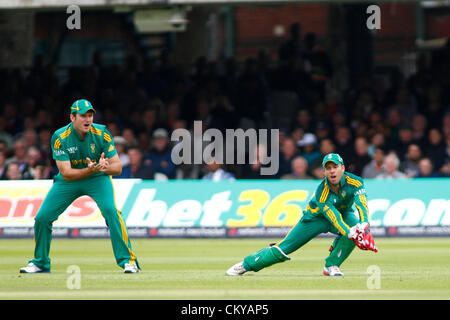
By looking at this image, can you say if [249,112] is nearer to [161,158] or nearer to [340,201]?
[161,158]

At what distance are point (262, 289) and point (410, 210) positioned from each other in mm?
8980

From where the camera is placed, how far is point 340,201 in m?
11.9

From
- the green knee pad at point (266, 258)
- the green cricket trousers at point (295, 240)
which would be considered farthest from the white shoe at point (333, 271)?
the green knee pad at point (266, 258)

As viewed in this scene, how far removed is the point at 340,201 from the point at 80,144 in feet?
10.9

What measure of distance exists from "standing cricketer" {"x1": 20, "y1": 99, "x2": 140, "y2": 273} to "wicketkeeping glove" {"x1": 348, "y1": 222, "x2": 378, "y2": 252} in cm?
284

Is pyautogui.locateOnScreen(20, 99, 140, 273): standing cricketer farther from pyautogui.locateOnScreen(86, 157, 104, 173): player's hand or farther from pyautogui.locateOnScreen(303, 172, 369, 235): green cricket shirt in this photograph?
pyautogui.locateOnScreen(303, 172, 369, 235): green cricket shirt

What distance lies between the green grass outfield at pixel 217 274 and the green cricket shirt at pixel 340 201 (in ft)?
2.56

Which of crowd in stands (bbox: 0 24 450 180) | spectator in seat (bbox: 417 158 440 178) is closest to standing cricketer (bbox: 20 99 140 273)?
crowd in stands (bbox: 0 24 450 180)

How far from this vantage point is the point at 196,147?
21.3 metres

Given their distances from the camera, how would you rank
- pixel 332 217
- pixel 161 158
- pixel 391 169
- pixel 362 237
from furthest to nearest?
pixel 161 158 < pixel 391 169 < pixel 332 217 < pixel 362 237

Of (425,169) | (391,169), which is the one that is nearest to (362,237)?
(391,169)

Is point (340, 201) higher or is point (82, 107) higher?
point (82, 107)
